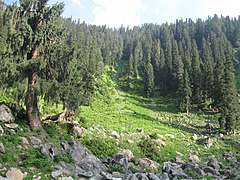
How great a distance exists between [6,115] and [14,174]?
6.58m

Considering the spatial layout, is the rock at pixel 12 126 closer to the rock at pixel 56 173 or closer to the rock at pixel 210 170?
the rock at pixel 56 173

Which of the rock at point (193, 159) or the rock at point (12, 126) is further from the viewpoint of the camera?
the rock at point (193, 159)

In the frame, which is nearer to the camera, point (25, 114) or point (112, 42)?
point (25, 114)

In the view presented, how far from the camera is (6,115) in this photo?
56.2ft

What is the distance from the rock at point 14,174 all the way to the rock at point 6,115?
5.79m

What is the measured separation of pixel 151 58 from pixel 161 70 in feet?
69.2

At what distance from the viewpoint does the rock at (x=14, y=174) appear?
11291mm

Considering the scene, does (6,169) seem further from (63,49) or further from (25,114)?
(63,49)

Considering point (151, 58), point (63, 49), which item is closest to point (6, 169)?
point (63, 49)

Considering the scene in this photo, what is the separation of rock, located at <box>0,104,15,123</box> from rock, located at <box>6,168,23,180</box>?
228 inches

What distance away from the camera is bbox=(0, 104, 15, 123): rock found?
16827 millimetres

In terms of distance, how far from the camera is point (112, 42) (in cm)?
15812

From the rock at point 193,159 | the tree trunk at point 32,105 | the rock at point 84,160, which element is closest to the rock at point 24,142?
the tree trunk at point 32,105

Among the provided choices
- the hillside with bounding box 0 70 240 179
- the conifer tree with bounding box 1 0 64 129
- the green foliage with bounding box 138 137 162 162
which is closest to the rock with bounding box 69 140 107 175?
the hillside with bounding box 0 70 240 179
